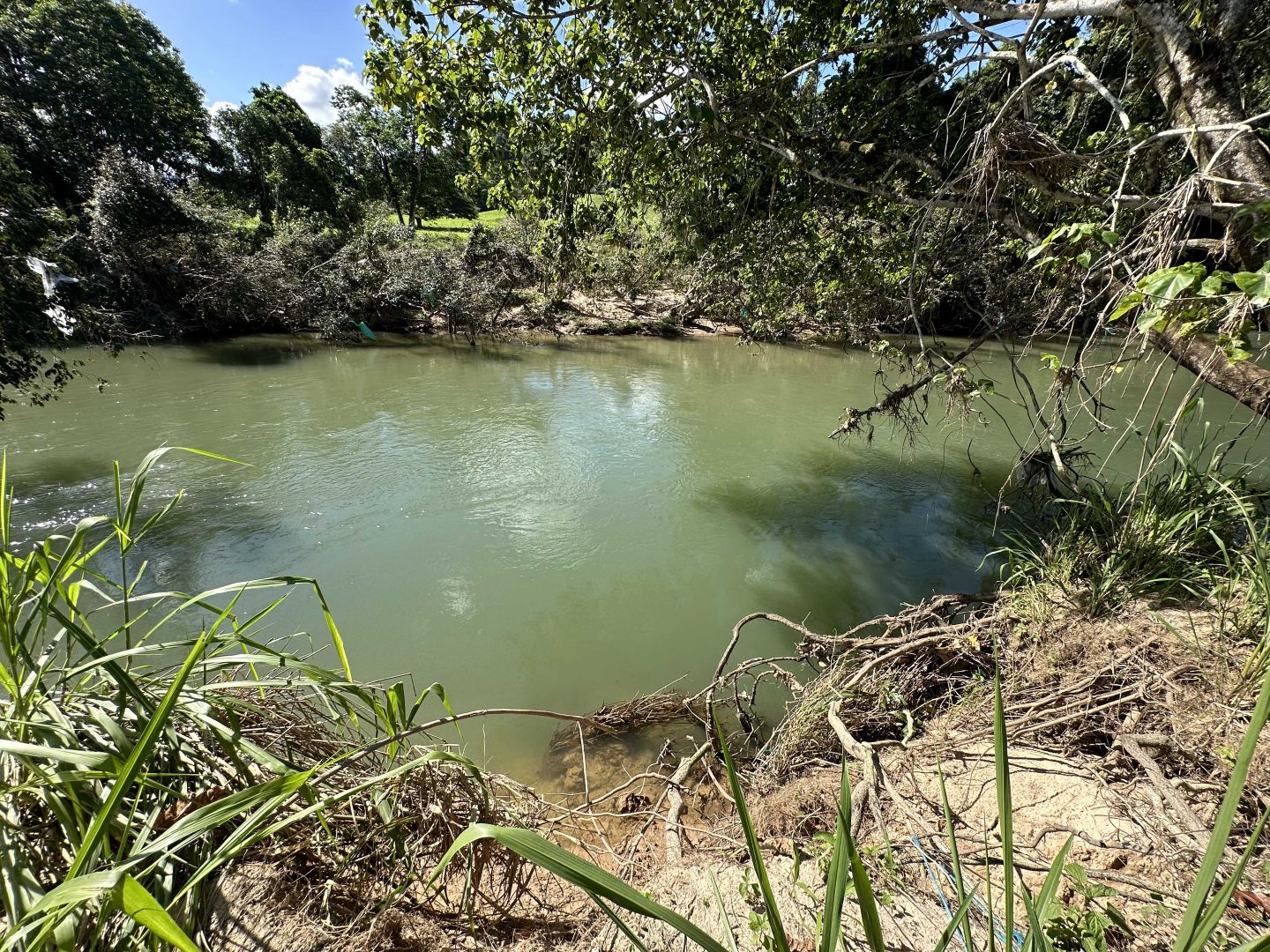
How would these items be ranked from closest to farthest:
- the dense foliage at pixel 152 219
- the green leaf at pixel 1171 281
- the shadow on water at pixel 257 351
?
the green leaf at pixel 1171 281 → the dense foliage at pixel 152 219 → the shadow on water at pixel 257 351

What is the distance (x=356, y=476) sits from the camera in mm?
6824

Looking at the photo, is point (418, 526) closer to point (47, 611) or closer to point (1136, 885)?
point (47, 611)

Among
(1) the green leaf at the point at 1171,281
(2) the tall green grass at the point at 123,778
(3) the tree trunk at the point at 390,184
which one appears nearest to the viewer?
(2) the tall green grass at the point at 123,778

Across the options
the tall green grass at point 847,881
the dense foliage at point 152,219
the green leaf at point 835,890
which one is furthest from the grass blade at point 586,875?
the dense foliage at point 152,219

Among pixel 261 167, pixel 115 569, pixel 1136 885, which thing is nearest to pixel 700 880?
pixel 1136 885

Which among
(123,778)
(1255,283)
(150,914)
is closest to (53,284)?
(123,778)

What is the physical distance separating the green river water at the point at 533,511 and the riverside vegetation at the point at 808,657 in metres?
0.45

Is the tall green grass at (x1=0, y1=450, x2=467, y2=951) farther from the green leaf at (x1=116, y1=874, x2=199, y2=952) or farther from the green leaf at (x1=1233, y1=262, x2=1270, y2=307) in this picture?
the green leaf at (x1=1233, y1=262, x2=1270, y2=307)

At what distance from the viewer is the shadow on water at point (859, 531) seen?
4.53 meters

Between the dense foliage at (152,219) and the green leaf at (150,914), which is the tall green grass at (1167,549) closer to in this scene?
the green leaf at (150,914)

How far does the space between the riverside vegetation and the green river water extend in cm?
45

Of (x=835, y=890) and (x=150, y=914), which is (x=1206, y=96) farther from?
(x=150, y=914)

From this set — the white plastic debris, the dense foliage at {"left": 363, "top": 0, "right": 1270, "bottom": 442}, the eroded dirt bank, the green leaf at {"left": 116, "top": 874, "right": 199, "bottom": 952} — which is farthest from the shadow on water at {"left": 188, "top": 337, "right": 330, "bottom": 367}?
the green leaf at {"left": 116, "top": 874, "right": 199, "bottom": 952}

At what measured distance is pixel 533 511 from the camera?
596 cm
